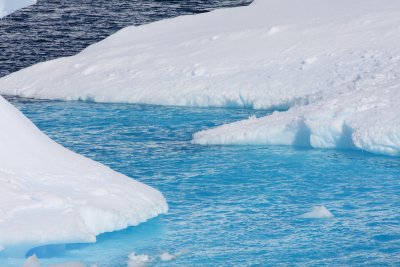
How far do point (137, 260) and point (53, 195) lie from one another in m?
0.98

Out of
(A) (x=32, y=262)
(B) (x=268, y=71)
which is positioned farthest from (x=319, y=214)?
(B) (x=268, y=71)

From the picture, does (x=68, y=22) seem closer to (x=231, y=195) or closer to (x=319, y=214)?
(x=231, y=195)

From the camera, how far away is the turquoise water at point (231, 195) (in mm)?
8945

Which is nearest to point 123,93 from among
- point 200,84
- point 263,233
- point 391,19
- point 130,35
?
point 200,84

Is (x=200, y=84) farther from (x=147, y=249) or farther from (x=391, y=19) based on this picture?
(x=147, y=249)

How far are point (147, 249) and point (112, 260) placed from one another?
462mm

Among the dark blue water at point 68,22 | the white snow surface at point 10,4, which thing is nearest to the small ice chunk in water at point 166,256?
the white snow surface at point 10,4

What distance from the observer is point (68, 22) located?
75.0 feet

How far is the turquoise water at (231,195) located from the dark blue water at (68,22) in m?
5.26

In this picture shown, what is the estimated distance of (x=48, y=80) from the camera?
16750mm

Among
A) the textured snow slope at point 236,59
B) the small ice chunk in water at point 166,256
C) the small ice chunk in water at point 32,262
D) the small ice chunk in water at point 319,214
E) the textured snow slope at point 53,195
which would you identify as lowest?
the small ice chunk in water at point 166,256

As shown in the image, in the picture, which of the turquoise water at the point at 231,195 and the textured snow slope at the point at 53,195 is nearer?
the textured snow slope at the point at 53,195

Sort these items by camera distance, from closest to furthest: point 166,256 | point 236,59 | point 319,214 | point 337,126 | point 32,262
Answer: point 32,262
point 166,256
point 319,214
point 337,126
point 236,59

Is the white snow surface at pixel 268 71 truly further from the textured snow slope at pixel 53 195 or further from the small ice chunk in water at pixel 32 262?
the small ice chunk in water at pixel 32 262
